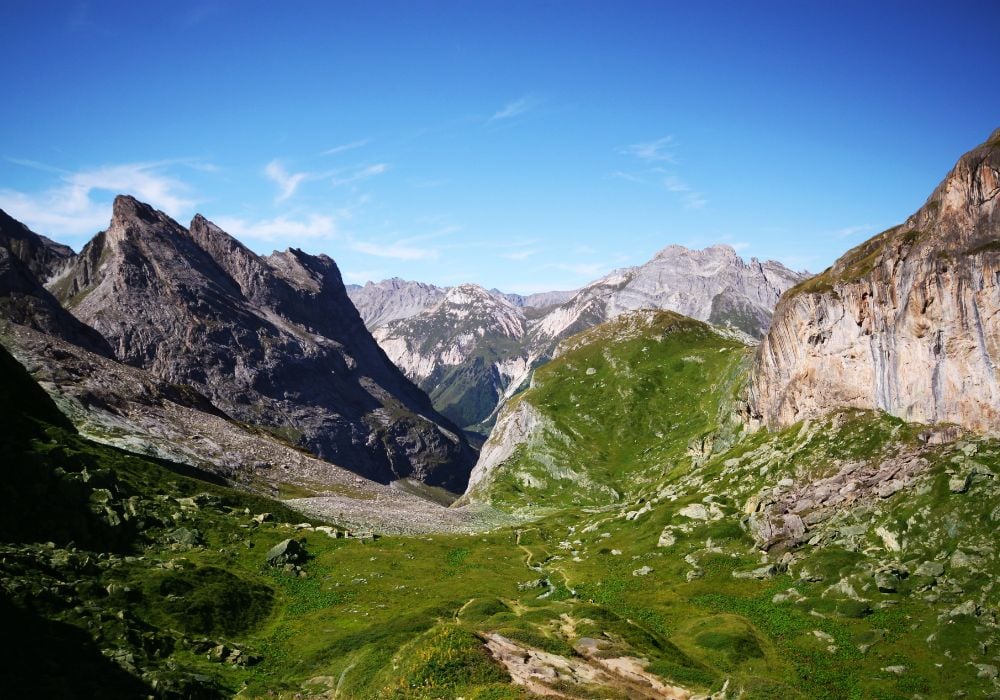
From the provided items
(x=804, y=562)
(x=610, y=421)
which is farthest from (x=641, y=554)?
(x=610, y=421)

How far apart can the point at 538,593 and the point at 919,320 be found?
56235 millimetres

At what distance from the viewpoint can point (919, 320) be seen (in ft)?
247

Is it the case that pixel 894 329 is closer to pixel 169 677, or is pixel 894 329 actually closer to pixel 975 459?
pixel 975 459

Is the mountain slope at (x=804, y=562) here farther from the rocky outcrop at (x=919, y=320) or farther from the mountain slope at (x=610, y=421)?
the mountain slope at (x=610, y=421)

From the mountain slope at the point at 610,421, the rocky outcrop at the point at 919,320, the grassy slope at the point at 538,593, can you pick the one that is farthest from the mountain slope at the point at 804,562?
the mountain slope at the point at 610,421

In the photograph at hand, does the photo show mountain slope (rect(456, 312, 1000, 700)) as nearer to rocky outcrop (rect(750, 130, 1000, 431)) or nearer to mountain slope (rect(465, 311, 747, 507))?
rocky outcrop (rect(750, 130, 1000, 431))

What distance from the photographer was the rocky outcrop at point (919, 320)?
68.8 metres

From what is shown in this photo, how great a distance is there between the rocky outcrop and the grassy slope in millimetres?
5009

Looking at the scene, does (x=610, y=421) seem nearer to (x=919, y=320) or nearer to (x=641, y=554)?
(x=641, y=554)

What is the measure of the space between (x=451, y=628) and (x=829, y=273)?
290ft

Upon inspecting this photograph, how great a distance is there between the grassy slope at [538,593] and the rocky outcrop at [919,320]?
16.4ft

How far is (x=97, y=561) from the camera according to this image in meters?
48.4

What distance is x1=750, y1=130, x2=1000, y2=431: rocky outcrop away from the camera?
68.8m

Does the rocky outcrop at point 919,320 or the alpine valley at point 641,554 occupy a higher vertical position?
the rocky outcrop at point 919,320
